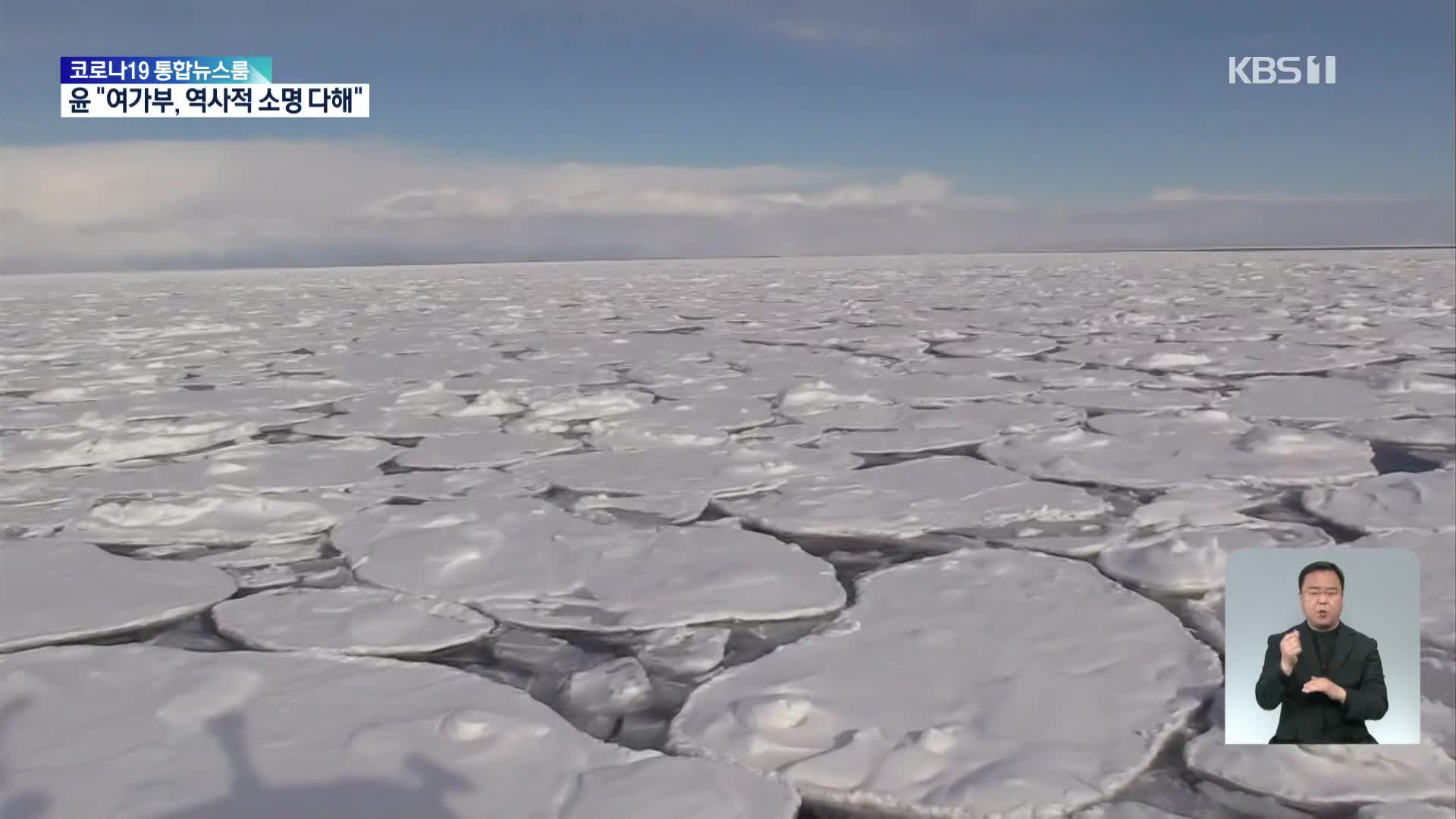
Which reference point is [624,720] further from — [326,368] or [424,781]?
[326,368]

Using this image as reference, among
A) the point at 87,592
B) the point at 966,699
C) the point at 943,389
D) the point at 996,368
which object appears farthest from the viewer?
the point at 996,368

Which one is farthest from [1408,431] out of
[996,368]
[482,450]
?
[482,450]

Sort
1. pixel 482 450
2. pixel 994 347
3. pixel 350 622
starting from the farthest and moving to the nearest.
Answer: pixel 994 347, pixel 482 450, pixel 350 622

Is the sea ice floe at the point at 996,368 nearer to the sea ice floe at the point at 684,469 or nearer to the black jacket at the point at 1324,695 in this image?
the sea ice floe at the point at 684,469

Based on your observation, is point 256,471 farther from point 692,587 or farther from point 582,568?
point 692,587

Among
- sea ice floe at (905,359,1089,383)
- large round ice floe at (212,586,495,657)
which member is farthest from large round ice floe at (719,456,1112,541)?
sea ice floe at (905,359,1089,383)

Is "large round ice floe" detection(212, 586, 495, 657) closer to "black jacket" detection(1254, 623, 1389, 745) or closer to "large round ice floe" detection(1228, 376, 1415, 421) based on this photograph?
"black jacket" detection(1254, 623, 1389, 745)

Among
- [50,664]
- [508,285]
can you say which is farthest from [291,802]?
[508,285]

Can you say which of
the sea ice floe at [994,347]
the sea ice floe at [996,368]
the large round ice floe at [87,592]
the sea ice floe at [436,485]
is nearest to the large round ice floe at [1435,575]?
the sea ice floe at [436,485]
